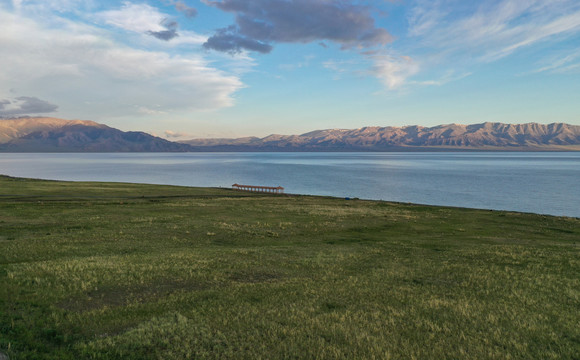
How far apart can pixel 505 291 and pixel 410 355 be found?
355 inches

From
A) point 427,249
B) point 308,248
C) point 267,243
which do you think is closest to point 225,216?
point 267,243

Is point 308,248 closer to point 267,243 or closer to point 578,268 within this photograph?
point 267,243

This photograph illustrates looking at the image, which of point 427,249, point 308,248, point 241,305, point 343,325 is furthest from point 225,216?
point 343,325

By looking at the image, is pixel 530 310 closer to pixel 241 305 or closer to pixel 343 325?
pixel 343 325

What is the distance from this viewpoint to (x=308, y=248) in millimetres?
26203

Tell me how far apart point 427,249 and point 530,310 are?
1302 centimetres

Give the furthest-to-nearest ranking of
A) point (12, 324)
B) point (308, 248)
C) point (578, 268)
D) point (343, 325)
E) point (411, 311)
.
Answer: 1. point (308, 248)
2. point (578, 268)
3. point (411, 311)
4. point (343, 325)
5. point (12, 324)

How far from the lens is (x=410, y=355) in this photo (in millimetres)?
9789

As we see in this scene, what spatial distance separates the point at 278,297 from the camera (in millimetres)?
14461

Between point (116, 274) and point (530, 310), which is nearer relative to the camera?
point (530, 310)

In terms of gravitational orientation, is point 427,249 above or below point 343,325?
below

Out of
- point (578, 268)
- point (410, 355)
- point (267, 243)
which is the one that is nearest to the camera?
point (410, 355)

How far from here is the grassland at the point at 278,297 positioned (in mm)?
10188

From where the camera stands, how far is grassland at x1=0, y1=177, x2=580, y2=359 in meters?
10.2
